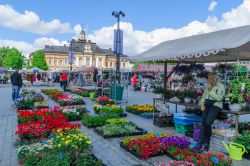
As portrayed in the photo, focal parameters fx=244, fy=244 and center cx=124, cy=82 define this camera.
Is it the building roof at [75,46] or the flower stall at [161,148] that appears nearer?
the flower stall at [161,148]

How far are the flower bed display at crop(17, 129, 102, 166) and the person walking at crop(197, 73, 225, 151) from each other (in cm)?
289

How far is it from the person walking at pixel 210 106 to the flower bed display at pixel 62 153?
289 cm

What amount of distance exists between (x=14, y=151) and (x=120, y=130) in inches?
120

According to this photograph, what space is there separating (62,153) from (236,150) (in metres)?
3.85

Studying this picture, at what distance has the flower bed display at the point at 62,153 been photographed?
14.4 ft

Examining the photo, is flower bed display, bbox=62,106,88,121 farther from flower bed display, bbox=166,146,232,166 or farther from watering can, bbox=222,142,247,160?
watering can, bbox=222,142,247,160

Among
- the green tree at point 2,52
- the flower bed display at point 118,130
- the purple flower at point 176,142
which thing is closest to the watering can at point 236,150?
the purple flower at point 176,142

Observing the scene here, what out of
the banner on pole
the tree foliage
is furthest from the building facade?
the banner on pole

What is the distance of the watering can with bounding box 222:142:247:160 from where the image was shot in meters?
5.53

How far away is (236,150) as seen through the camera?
5551 mm

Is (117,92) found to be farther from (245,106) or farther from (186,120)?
(245,106)

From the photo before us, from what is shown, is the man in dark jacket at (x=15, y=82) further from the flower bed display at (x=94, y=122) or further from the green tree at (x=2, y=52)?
the green tree at (x=2, y=52)

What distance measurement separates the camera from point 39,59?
8531cm

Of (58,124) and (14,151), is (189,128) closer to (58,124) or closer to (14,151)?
(58,124)
